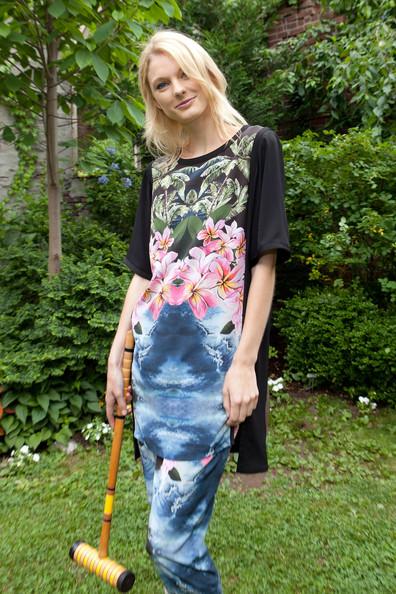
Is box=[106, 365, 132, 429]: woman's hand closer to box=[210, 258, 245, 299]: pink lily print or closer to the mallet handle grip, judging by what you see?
the mallet handle grip

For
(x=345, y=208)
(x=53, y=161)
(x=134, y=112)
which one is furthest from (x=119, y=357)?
(x=345, y=208)

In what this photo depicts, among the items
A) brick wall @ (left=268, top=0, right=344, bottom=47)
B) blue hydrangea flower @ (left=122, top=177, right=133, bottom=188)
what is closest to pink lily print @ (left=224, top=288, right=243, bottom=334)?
blue hydrangea flower @ (left=122, top=177, right=133, bottom=188)

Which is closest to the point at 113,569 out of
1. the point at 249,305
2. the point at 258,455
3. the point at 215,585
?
the point at 215,585

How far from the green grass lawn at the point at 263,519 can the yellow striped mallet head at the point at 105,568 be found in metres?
0.68

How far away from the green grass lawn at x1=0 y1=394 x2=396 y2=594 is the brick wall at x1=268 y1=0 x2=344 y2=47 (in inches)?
242

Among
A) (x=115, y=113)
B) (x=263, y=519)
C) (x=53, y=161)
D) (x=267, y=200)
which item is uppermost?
(x=115, y=113)

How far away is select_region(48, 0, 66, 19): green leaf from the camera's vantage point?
2797 millimetres

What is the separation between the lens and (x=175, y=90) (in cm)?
145

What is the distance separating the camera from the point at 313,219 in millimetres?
4699

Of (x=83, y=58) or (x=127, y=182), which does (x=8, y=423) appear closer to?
(x=83, y=58)

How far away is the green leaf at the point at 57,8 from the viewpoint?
9.18 ft

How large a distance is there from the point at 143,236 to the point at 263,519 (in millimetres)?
1883

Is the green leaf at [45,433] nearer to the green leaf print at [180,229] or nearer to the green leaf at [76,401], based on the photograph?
the green leaf at [76,401]

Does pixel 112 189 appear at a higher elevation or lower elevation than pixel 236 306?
higher
